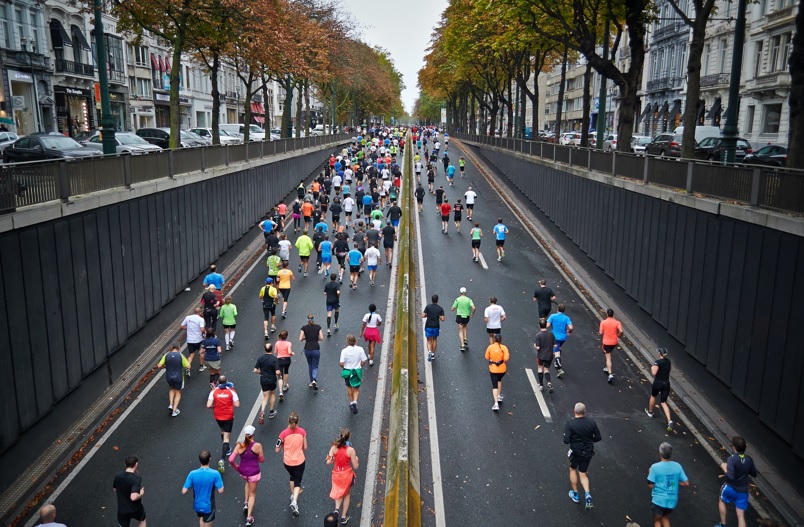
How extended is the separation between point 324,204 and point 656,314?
1745cm

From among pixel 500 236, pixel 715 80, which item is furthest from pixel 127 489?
pixel 715 80

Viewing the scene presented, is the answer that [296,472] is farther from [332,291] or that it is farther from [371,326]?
[332,291]

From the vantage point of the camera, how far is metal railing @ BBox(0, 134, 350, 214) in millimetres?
11102

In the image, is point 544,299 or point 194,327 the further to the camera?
point 544,299

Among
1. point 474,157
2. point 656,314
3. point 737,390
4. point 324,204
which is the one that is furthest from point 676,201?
point 474,157

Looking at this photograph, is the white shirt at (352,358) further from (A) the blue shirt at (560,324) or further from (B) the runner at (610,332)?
(B) the runner at (610,332)

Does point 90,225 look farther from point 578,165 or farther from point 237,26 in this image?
point 578,165

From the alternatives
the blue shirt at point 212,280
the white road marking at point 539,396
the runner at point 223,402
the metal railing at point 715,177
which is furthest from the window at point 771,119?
the runner at point 223,402

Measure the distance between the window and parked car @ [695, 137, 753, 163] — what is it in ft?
42.4

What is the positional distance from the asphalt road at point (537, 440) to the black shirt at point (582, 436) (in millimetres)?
1019

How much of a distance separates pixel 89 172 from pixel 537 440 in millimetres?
11130

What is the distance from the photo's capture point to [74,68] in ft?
147

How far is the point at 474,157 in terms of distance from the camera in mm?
61625

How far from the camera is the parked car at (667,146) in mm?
30844
